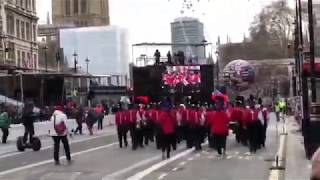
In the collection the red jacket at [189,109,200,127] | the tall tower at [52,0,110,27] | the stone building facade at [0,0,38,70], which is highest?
the tall tower at [52,0,110,27]

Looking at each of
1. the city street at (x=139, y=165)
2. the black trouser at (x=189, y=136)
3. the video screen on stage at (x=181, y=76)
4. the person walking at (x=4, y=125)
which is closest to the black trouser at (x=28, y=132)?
the city street at (x=139, y=165)

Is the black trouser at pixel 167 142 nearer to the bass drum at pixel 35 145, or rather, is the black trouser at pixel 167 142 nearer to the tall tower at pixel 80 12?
the bass drum at pixel 35 145

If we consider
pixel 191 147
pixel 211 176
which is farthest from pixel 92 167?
pixel 191 147

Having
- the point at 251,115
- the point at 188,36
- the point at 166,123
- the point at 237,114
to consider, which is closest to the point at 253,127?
the point at 251,115

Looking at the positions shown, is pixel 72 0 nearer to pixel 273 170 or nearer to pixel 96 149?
pixel 96 149

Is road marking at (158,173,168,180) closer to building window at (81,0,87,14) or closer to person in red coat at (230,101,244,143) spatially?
person in red coat at (230,101,244,143)

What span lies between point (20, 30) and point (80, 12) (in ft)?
184

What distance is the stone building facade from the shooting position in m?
97.6

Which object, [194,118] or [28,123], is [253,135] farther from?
[28,123]

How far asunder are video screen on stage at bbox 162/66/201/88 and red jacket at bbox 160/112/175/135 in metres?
18.1

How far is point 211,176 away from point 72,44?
10375 centimetres

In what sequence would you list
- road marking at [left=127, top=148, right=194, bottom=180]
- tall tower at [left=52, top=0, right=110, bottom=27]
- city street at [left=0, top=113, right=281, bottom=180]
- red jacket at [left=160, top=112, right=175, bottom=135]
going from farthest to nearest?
tall tower at [left=52, top=0, right=110, bottom=27]
red jacket at [left=160, top=112, right=175, bottom=135]
city street at [left=0, top=113, right=281, bottom=180]
road marking at [left=127, top=148, right=194, bottom=180]

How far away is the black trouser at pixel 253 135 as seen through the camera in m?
23.9

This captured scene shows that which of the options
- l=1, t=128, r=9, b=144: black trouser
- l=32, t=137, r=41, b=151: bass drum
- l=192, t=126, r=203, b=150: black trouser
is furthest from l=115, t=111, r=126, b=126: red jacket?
l=1, t=128, r=9, b=144: black trouser
